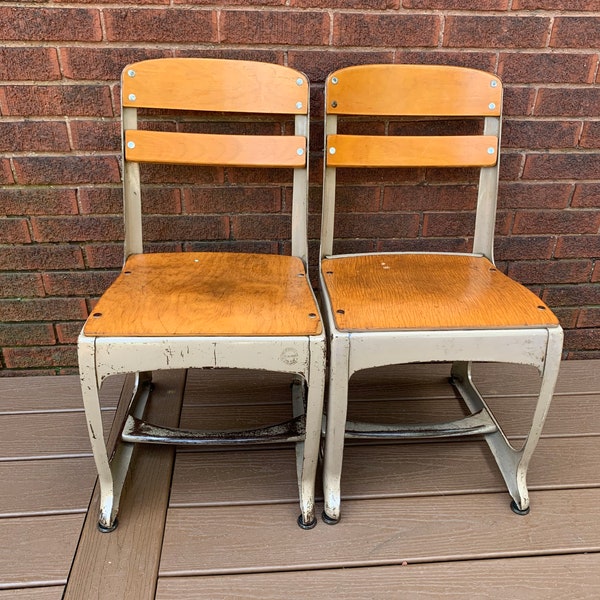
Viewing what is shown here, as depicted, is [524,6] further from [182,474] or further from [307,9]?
[182,474]

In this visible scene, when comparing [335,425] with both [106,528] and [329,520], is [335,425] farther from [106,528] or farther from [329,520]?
[106,528]

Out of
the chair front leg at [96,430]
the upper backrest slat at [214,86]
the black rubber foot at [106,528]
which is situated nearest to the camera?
the chair front leg at [96,430]

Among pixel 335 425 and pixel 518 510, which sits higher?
pixel 335 425

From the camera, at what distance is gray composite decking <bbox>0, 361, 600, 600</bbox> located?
3.58 ft

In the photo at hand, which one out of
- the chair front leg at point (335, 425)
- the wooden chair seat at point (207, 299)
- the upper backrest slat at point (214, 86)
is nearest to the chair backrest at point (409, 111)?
the upper backrest slat at point (214, 86)

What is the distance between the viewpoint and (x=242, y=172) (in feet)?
5.14

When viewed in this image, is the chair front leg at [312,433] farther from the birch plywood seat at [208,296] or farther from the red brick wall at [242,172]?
the red brick wall at [242,172]

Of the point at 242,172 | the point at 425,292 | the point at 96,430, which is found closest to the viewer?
the point at 96,430

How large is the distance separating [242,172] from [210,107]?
0.24m

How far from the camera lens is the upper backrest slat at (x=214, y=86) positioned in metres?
1.32

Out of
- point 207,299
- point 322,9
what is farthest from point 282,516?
point 322,9

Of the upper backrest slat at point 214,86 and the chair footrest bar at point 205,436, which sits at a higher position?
the upper backrest slat at point 214,86

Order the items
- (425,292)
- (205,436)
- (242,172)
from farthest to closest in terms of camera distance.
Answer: (242,172), (205,436), (425,292)

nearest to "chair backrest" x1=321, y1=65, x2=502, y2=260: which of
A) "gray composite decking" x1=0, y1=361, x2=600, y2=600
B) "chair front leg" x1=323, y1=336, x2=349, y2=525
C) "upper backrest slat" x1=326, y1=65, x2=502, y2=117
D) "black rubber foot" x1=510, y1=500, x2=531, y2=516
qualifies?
"upper backrest slat" x1=326, y1=65, x2=502, y2=117
